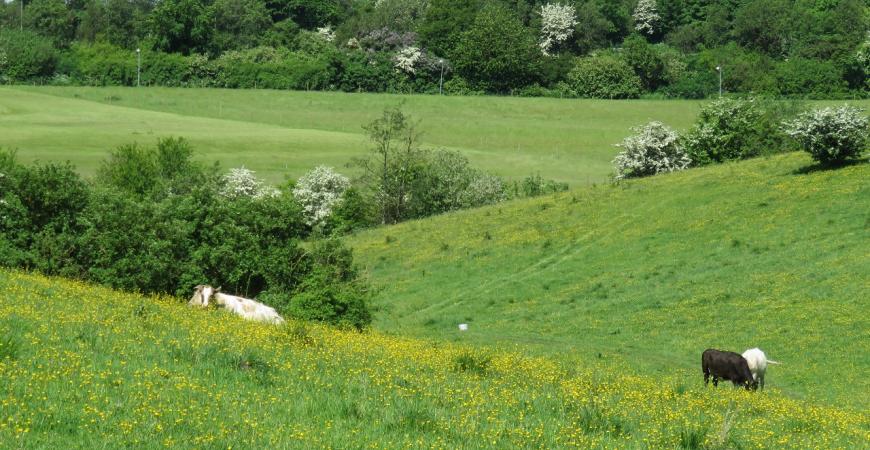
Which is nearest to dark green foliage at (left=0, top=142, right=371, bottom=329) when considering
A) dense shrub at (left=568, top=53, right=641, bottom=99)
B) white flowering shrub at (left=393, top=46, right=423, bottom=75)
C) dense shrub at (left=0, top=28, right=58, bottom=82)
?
dense shrub at (left=568, top=53, right=641, bottom=99)

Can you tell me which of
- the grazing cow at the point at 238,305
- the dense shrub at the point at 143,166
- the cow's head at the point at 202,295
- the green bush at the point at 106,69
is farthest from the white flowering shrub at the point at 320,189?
the green bush at the point at 106,69

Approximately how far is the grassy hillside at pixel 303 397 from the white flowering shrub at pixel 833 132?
39536 mm

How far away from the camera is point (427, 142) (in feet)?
427

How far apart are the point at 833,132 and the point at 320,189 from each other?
4974cm

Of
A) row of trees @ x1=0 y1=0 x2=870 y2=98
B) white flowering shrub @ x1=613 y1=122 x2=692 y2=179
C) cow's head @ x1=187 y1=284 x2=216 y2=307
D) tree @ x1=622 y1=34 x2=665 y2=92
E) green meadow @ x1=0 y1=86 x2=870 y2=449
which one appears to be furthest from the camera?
tree @ x1=622 y1=34 x2=665 y2=92

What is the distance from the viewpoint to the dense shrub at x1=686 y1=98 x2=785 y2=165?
280 feet

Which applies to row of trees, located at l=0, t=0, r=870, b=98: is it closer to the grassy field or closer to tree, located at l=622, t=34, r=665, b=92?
tree, located at l=622, t=34, r=665, b=92

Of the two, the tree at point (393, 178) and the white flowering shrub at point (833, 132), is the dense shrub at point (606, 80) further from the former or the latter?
the white flowering shrub at point (833, 132)

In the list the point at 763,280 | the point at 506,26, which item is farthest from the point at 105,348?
the point at 506,26

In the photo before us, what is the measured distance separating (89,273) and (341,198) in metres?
60.0

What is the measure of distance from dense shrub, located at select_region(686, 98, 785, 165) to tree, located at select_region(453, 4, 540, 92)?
277ft

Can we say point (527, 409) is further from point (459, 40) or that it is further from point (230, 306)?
point (459, 40)

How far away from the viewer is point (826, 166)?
61.5 m

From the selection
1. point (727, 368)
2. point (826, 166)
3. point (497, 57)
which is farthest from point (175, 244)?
point (497, 57)
